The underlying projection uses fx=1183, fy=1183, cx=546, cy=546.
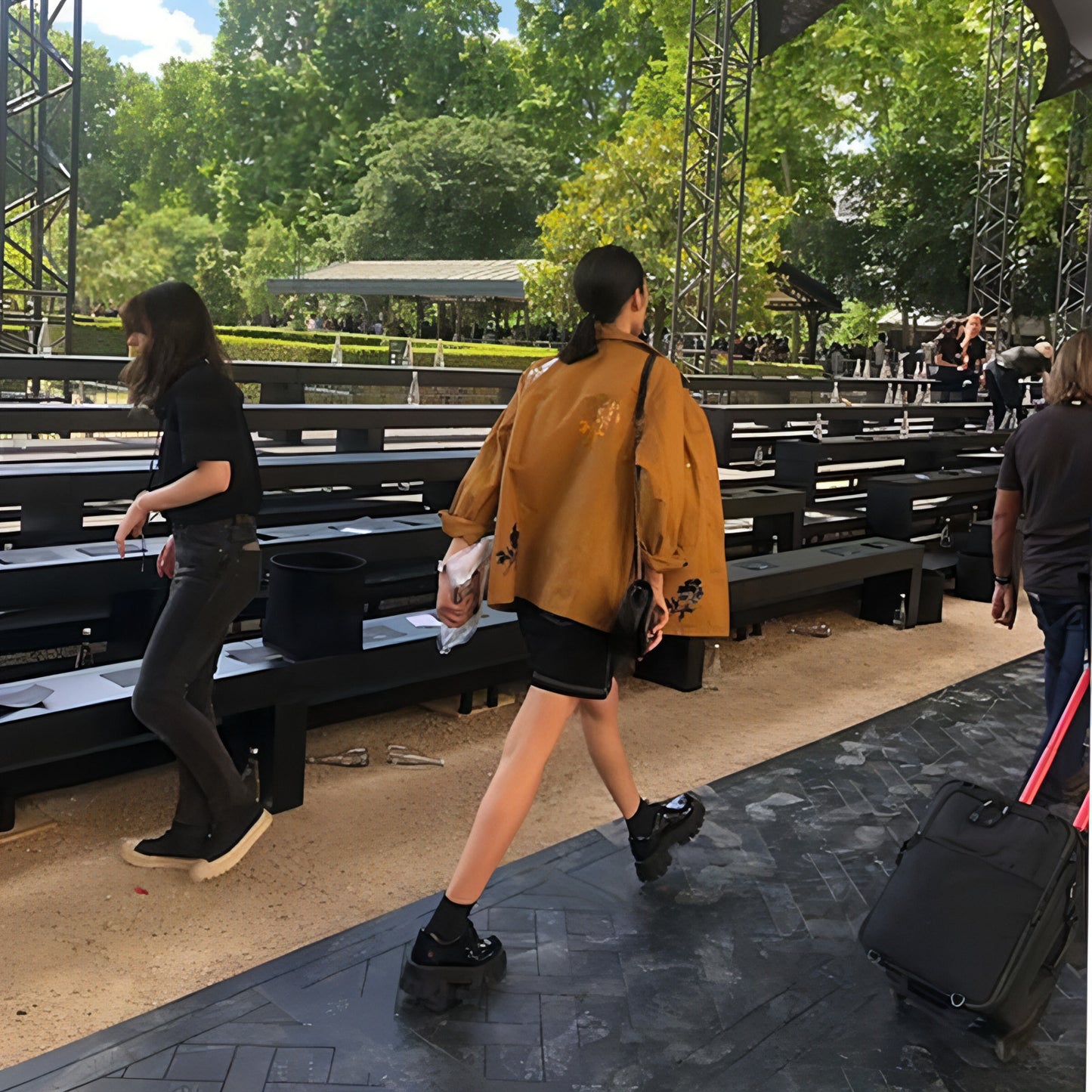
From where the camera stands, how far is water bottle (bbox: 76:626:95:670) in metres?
4.63

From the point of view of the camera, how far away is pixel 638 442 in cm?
266

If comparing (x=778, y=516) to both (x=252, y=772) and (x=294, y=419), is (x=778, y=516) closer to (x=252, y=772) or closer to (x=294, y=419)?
(x=294, y=419)

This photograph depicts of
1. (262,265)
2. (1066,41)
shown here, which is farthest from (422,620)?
(262,265)

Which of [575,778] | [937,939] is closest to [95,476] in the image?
[575,778]

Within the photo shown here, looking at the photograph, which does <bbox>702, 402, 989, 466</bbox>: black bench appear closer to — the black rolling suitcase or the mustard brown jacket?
the mustard brown jacket

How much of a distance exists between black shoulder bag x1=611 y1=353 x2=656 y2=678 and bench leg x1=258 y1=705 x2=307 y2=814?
57.8 inches

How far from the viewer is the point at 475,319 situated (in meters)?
38.1

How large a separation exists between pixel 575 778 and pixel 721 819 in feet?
2.15

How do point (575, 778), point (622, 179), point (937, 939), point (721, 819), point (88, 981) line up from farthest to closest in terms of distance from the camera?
point (622, 179), point (575, 778), point (721, 819), point (88, 981), point (937, 939)

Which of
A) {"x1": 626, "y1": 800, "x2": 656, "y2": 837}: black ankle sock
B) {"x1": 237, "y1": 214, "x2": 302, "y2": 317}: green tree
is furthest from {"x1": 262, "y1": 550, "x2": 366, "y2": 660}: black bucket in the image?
{"x1": 237, "y1": 214, "x2": 302, "y2": 317}: green tree

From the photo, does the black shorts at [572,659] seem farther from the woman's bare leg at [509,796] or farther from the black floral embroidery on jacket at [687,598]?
the black floral embroidery on jacket at [687,598]

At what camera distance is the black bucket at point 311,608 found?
3.87 m

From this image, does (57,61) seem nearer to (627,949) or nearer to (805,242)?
(627,949)

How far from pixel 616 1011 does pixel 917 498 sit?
6.62 metres
